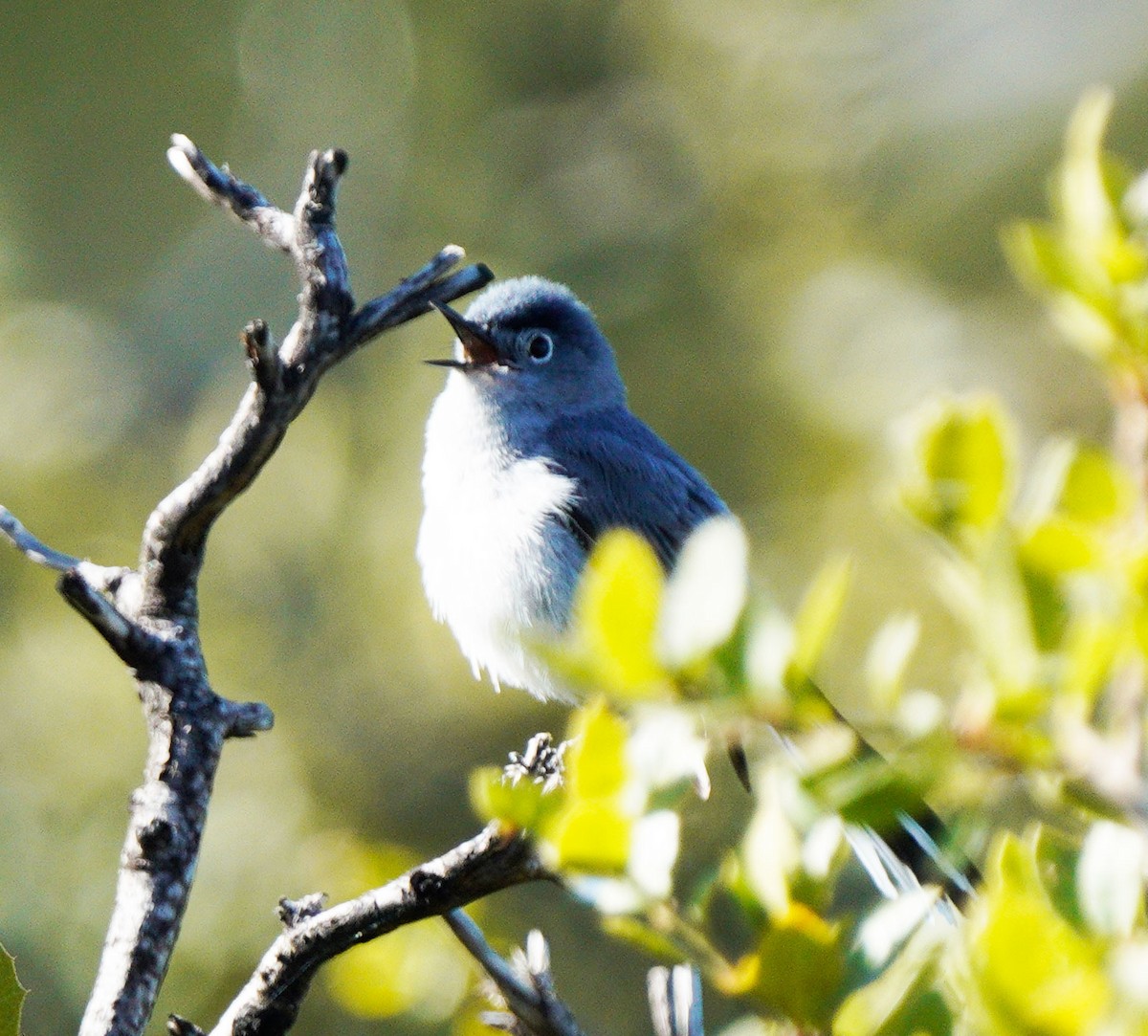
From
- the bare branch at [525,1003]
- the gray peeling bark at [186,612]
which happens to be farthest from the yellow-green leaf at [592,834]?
the gray peeling bark at [186,612]

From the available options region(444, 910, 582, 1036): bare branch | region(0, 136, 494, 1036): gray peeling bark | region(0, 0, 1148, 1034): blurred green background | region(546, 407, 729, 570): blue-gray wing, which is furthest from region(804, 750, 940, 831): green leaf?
region(546, 407, 729, 570): blue-gray wing

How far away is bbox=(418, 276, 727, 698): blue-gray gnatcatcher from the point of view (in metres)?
2.96

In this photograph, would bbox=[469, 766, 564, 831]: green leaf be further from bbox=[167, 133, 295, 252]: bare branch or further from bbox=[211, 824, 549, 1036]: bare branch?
bbox=[167, 133, 295, 252]: bare branch

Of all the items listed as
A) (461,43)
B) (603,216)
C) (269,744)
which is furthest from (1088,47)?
(269,744)

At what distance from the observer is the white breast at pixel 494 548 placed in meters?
2.93

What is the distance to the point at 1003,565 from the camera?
1.66 feet

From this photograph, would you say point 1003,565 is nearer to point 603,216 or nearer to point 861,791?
point 861,791

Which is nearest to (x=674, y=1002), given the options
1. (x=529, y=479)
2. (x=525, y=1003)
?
(x=525, y=1003)

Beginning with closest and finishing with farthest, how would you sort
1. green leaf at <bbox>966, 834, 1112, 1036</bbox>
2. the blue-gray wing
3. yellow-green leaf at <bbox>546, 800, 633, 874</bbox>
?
→ green leaf at <bbox>966, 834, 1112, 1036</bbox> < yellow-green leaf at <bbox>546, 800, 633, 874</bbox> < the blue-gray wing

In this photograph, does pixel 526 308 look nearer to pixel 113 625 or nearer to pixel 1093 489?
pixel 113 625

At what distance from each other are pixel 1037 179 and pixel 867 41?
0.80 meters

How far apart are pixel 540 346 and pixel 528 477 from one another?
56cm

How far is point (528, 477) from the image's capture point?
10.4 feet

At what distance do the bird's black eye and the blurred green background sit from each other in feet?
1.81
